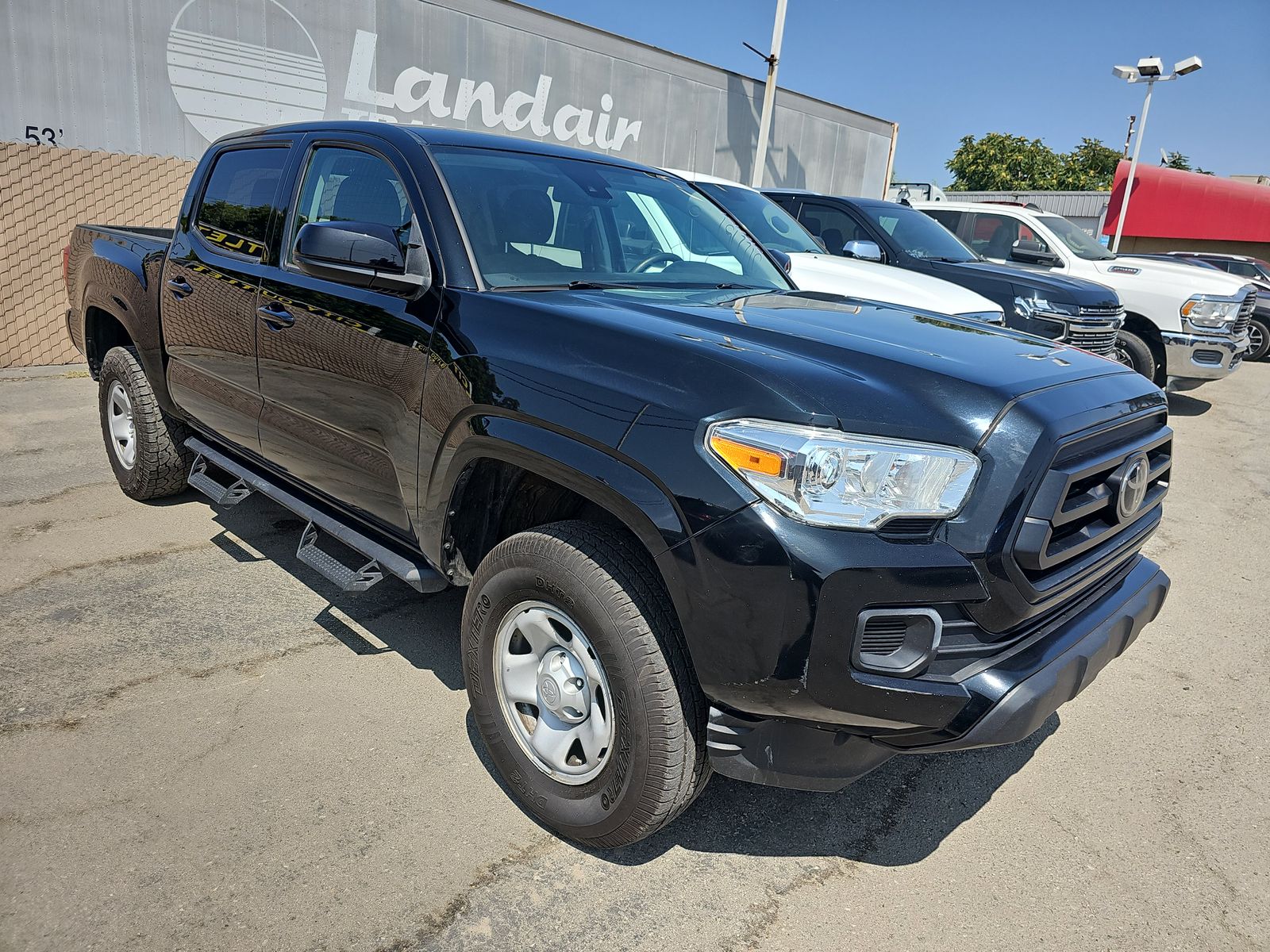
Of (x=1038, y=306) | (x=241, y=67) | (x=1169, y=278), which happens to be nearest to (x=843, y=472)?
(x=1038, y=306)

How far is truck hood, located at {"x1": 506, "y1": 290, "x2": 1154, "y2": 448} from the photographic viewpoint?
2.02m

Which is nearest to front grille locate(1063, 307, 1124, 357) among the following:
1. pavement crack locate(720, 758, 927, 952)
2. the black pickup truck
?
the black pickup truck

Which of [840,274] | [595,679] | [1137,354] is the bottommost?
[595,679]

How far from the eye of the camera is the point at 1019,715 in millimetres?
2004

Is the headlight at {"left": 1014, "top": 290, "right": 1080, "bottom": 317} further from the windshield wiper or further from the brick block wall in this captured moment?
the brick block wall

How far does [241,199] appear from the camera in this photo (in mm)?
3865

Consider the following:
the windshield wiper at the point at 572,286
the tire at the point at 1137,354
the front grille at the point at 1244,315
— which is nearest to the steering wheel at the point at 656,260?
the windshield wiper at the point at 572,286

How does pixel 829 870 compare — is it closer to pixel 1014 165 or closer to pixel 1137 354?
pixel 1137 354

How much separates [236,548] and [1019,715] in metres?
3.79

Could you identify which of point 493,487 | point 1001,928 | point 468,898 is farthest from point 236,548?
point 1001,928

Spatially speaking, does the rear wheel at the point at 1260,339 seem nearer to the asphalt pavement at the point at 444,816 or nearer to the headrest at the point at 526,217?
the asphalt pavement at the point at 444,816

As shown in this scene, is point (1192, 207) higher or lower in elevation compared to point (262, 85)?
higher

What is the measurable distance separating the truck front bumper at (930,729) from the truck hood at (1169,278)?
8.08 meters

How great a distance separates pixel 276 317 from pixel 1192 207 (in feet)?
112
